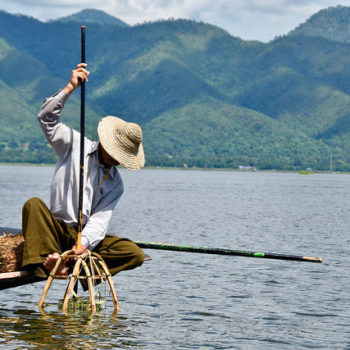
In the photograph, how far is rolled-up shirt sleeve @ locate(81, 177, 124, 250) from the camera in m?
9.08

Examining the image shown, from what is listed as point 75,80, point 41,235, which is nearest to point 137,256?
point 41,235

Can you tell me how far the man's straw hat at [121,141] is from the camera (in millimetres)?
9055

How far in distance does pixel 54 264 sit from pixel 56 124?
1721mm

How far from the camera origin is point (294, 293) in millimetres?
14906

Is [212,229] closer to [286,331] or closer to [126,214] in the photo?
[126,214]

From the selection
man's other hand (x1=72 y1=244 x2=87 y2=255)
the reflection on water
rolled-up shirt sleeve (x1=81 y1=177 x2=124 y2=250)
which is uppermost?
rolled-up shirt sleeve (x1=81 y1=177 x2=124 y2=250)

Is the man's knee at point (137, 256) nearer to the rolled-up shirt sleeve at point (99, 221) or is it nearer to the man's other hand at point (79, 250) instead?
the rolled-up shirt sleeve at point (99, 221)

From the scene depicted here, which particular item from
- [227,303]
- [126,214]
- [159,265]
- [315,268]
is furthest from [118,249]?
[126,214]

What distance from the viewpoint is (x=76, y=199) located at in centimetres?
916

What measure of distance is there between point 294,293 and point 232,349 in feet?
19.0

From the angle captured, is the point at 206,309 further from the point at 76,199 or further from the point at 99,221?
the point at 76,199

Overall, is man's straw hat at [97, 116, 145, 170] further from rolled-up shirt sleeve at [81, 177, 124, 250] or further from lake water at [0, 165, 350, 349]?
lake water at [0, 165, 350, 349]

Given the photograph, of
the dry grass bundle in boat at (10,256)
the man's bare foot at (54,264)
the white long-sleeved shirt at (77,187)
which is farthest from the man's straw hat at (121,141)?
the dry grass bundle in boat at (10,256)

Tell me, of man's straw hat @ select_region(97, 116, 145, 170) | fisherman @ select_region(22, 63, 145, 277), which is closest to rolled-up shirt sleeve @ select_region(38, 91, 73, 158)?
fisherman @ select_region(22, 63, 145, 277)
